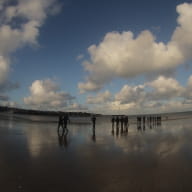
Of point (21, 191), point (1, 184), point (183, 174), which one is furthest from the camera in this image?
point (183, 174)

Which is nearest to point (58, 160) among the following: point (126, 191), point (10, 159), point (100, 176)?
point (10, 159)

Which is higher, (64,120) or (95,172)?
(64,120)

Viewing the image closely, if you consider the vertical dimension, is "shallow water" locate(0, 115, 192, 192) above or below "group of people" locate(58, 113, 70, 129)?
below

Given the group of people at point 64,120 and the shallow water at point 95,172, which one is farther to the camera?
the group of people at point 64,120

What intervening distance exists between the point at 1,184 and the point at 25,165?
2605mm

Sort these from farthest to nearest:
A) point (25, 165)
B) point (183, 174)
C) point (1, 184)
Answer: point (25, 165), point (183, 174), point (1, 184)

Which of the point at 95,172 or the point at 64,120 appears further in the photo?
the point at 64,120

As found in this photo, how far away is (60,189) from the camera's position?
23.3 feet

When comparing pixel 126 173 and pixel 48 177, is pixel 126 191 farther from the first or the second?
pixel 48 177

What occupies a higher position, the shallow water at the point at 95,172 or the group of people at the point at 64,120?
the group of people at the point at 64,120

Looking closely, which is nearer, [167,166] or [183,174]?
[183,174]

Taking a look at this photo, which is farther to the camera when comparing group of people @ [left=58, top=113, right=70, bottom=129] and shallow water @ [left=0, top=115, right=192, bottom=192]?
group of people @ [left=58, top=113, right=70, bottom=129]

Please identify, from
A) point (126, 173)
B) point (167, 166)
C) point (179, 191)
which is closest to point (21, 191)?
point (126, 173)

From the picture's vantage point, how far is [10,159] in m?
11.3
